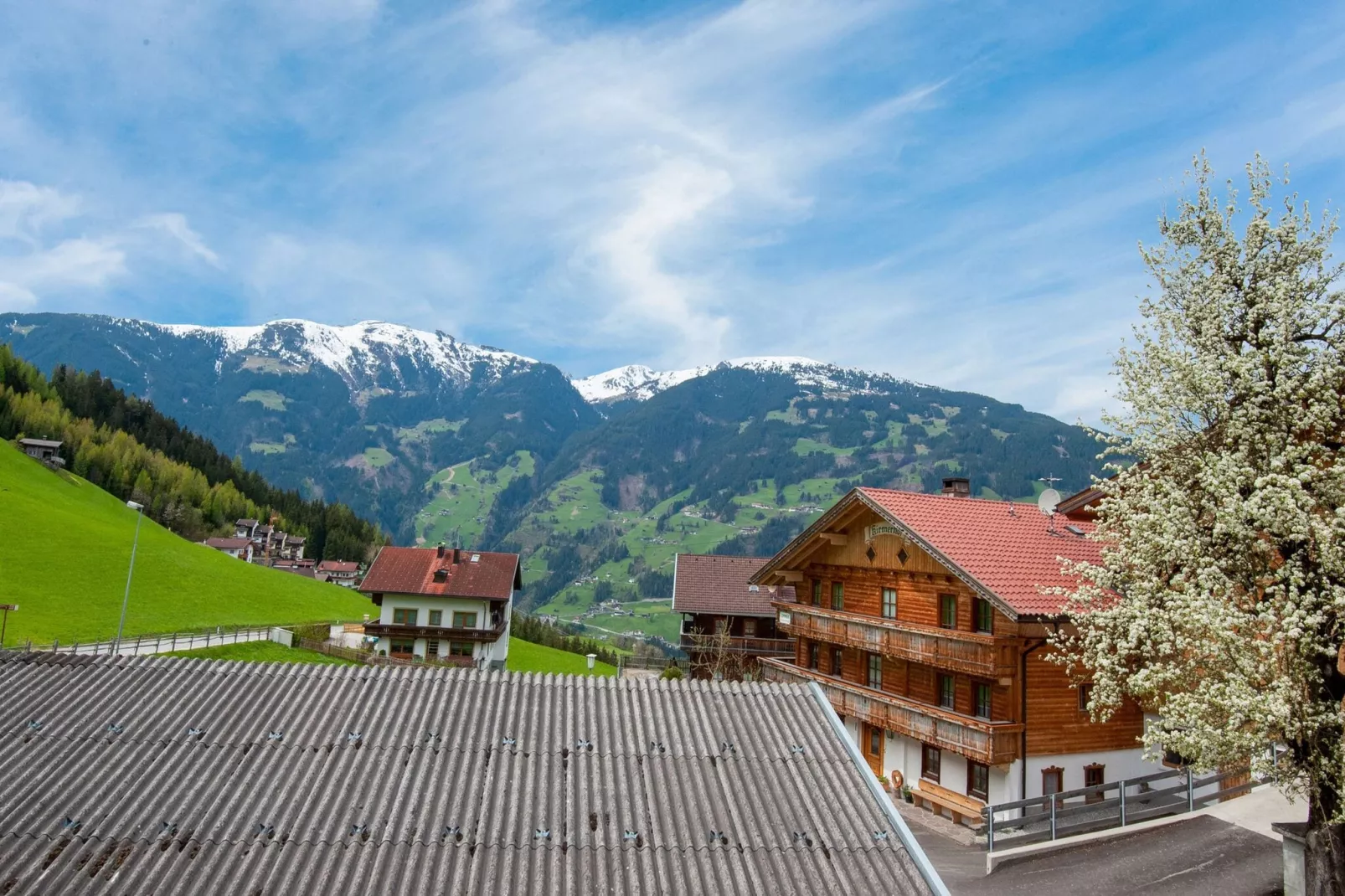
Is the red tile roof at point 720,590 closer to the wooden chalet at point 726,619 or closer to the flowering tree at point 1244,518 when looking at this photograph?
the wooden chalet at point 726,619

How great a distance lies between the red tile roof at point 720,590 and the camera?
2320 inches

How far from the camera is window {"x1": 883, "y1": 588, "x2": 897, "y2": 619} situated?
3153 centimetres

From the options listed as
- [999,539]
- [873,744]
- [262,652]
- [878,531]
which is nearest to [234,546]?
[262,652]

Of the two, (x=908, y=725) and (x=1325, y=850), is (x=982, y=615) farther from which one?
(x=1325, y=850)

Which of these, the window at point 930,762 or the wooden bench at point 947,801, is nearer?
the wooden bench at point 947,801

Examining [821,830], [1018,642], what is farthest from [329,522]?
[821,830]

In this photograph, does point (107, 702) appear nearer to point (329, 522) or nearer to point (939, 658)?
point (939, 658)

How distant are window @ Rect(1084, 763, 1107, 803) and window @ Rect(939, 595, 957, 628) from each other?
6.10 metres

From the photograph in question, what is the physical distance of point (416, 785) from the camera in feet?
31.8

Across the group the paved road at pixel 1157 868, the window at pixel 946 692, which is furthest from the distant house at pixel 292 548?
the paved road at pixel 1157 868

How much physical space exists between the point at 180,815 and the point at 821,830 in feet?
24.2

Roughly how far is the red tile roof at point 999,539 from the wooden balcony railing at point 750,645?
27.5m

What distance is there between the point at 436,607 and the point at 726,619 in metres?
24.8

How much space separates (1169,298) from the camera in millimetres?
18188
